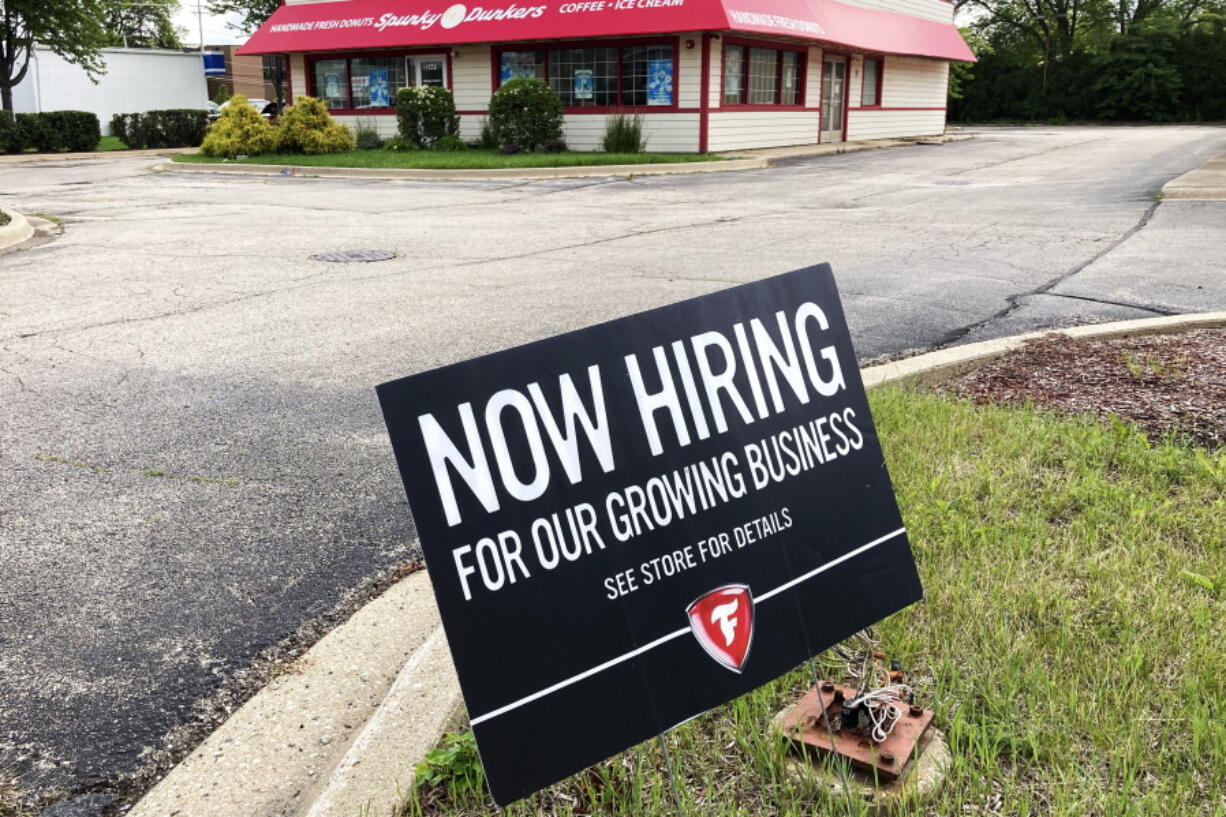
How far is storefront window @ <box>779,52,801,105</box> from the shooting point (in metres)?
28.6

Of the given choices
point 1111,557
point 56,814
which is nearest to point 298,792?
point 56,814

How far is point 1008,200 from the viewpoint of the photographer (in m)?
15.4

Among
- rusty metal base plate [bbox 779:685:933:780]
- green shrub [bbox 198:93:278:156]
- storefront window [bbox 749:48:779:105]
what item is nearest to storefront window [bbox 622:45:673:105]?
storefront window [bbox 749:48:779:105]

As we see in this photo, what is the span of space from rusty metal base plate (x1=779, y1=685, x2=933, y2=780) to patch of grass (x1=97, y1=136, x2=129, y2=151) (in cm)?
3612

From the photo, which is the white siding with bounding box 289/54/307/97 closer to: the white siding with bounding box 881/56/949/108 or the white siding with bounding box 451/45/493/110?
the white siding with bounding box 451/45/493/110

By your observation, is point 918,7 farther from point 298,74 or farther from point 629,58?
point 298,74

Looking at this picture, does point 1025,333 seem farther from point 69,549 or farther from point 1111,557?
point 69,549

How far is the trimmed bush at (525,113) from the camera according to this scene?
25.0 m

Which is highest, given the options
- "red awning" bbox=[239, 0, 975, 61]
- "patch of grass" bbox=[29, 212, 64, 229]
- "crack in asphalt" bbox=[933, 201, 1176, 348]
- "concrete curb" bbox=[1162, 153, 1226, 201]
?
"red awning" bbox=[239, 0, 975, 61]

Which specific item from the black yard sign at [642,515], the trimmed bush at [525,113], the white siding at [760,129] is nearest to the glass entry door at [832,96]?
the white siding at [760,129]

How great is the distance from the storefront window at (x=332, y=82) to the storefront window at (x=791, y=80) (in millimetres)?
12104

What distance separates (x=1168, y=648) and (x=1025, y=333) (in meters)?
4.34

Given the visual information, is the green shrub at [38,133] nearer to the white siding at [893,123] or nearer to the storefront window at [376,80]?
the storefront window at [376,80]

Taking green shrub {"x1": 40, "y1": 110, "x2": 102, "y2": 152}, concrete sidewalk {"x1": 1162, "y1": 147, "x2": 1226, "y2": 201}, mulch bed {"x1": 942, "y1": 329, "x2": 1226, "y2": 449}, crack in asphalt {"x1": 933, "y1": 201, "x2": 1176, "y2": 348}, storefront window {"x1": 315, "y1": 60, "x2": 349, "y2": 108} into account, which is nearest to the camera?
mulch bed {"x1": 942, "y1": 329, "x2": 1226, "y2": 449}
